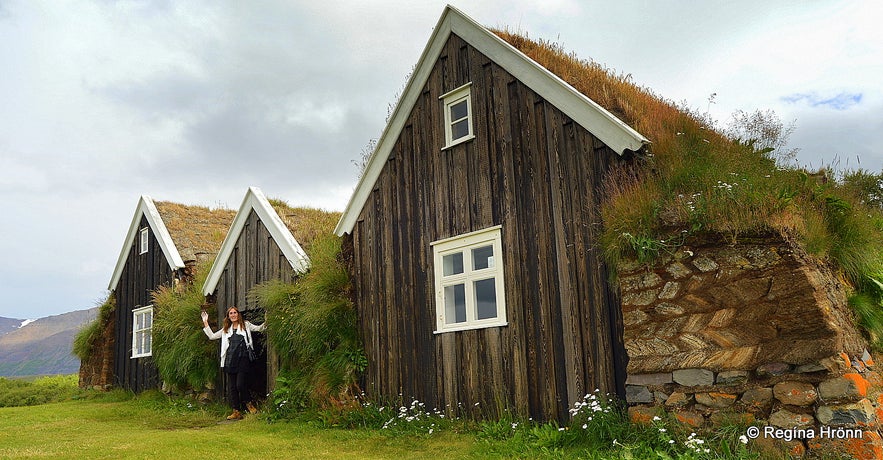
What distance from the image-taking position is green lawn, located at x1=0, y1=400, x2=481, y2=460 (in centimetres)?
853

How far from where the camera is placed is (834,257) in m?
7.75

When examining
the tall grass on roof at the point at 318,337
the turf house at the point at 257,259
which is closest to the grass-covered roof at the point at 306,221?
the turf house at the point at 257,259

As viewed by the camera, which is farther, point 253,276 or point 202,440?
point 253,276

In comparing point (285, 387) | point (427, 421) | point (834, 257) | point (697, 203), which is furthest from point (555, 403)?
point (285, 387)

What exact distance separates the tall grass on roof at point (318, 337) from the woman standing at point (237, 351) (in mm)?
688

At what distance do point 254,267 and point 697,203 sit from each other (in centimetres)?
953

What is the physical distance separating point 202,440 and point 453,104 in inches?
233

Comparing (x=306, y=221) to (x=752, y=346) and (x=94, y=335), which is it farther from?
(x=752, y=346)

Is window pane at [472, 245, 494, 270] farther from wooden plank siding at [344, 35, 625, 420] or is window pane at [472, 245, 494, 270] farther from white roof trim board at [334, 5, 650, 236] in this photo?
white roof trim board at [334, 5, 650, 236]

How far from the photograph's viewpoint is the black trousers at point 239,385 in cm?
1279

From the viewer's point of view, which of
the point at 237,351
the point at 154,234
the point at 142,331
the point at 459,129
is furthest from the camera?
the point at 154,234

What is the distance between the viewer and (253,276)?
14086 millimetres

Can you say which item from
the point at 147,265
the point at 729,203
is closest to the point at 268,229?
the point at 147,265

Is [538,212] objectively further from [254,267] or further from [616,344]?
[254,267]
